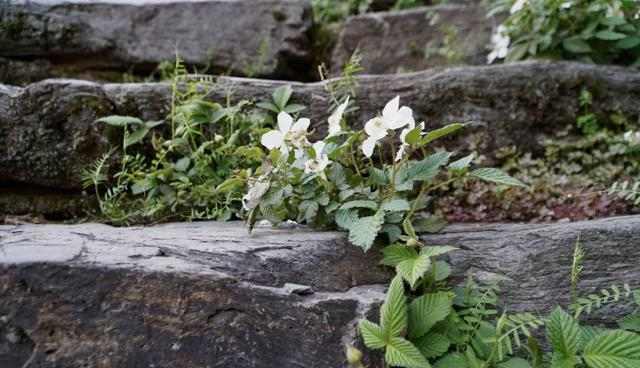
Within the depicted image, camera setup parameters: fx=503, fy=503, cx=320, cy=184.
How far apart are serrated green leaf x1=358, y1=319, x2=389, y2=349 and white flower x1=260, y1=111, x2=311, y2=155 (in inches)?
30.6

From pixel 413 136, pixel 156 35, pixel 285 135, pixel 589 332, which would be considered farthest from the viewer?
pixel 156 35

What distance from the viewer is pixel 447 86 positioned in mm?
2955

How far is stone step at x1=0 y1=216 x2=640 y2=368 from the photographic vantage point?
146cm

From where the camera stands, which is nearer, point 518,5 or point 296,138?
point 296,138

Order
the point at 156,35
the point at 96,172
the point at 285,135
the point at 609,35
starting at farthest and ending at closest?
1. the point at 156,35
2. the point at 609,35
3. the point at 96,172
4. the point at 285,135

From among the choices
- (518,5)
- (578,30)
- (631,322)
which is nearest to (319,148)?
(631,322)

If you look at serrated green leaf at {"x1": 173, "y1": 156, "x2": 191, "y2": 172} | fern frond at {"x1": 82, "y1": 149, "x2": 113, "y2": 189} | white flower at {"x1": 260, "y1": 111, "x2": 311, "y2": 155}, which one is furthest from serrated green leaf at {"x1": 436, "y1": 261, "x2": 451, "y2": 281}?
fern frond at {"x1": 82, "y1": 149, "x2": 113, "y2": 189}

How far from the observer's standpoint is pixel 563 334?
1.55 meters

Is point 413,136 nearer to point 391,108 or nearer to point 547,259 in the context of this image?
point 391,108

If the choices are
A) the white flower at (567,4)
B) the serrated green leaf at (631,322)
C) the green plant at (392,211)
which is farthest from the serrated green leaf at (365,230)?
the white flower at (567,4)

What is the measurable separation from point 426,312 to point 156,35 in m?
2.93

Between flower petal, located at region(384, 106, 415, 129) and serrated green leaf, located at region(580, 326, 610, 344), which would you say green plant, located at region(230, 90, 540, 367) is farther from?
serrated green leaf, located at region(580, 326, 610, 344)

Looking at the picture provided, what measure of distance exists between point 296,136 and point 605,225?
1.32 metres

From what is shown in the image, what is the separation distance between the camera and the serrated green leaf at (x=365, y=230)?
5.61 feet
